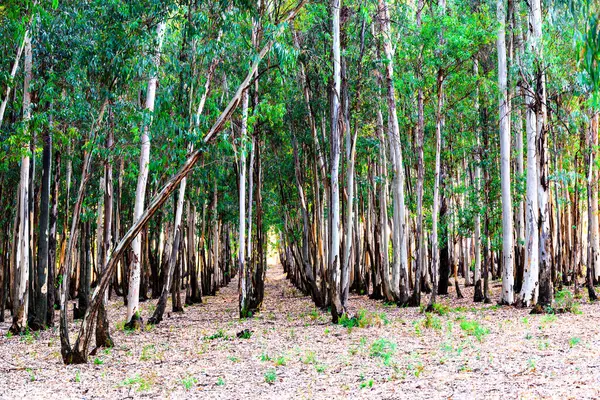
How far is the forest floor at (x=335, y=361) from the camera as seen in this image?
7.92m

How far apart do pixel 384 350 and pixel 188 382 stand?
3.66 m

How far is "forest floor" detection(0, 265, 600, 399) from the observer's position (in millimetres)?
7918

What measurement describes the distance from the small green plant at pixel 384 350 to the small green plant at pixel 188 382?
287cm

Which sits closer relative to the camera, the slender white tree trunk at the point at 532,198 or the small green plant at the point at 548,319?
the small green plant at the point at 548,319

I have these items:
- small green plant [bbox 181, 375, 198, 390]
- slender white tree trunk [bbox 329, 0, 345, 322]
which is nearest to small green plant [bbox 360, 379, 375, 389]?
small green plant [bbox 181, 375, 198, 390]

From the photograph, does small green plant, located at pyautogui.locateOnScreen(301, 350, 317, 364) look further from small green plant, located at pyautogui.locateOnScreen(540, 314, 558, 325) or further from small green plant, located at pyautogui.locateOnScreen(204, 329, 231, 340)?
small green plant, located at pyautogui.locateOnScreen(540, 314, 558, 325)

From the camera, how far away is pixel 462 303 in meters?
19.4

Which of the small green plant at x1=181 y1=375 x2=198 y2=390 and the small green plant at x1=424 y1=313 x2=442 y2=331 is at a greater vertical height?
the small green plant at x1=424 y1=313 x2=442 y2=331

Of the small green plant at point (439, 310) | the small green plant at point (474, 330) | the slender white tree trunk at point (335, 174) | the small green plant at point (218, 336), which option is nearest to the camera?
the small green plant at point (474, 330)

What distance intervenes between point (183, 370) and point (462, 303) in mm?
11687

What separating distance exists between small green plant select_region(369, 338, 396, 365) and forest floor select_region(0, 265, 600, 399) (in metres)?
0.03

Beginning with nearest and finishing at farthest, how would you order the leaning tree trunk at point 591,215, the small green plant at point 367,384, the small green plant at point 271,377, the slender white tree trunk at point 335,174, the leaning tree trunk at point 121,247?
the small green plant at point 367,384
the small green plant at point 271,377
the leaning tree trunk at point 121,247
the slender white tree trunk at point 335,174
the leaning tree trunk at point 591,215

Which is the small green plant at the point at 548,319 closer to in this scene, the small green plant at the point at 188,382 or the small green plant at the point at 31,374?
the small green plant at the point at 188,382

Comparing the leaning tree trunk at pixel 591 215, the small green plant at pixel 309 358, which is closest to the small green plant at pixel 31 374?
the small green plant at pixel 309 358
